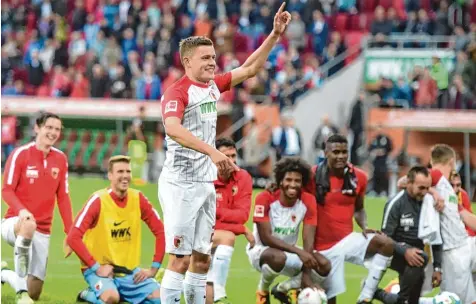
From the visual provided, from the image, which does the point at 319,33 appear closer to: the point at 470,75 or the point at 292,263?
the point at 470,75

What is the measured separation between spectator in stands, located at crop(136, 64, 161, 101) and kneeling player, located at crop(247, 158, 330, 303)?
16321 mm

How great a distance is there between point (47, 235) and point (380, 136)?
11.9 meters

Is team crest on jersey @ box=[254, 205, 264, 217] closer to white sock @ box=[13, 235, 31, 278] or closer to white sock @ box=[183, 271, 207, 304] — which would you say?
white sock @ box=[183, 271, 207, 304]

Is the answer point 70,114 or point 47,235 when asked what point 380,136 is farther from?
point 47,235

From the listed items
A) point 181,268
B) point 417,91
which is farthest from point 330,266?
point 417,91

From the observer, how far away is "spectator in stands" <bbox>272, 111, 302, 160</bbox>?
73.5 feet

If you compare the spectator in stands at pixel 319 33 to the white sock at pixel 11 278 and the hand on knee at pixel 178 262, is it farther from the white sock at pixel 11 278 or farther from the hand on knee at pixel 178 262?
the hand on knee at pixel 178 262

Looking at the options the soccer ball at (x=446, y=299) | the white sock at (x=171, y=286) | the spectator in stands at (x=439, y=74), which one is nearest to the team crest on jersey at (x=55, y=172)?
the white sock at (x=171, y=286)

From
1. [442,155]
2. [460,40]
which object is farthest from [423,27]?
[442,155]

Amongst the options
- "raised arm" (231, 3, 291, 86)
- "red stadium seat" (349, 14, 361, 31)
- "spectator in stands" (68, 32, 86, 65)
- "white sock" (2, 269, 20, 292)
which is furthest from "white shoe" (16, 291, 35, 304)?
"spectator in stands" (68, 32, 86, 65)

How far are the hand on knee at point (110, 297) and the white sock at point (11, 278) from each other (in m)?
0.79

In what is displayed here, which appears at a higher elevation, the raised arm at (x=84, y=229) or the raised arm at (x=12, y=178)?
the raised arm at (x=12, y=178)

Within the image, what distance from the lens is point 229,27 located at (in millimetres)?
27125

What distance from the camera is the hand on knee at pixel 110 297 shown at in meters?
9.30
